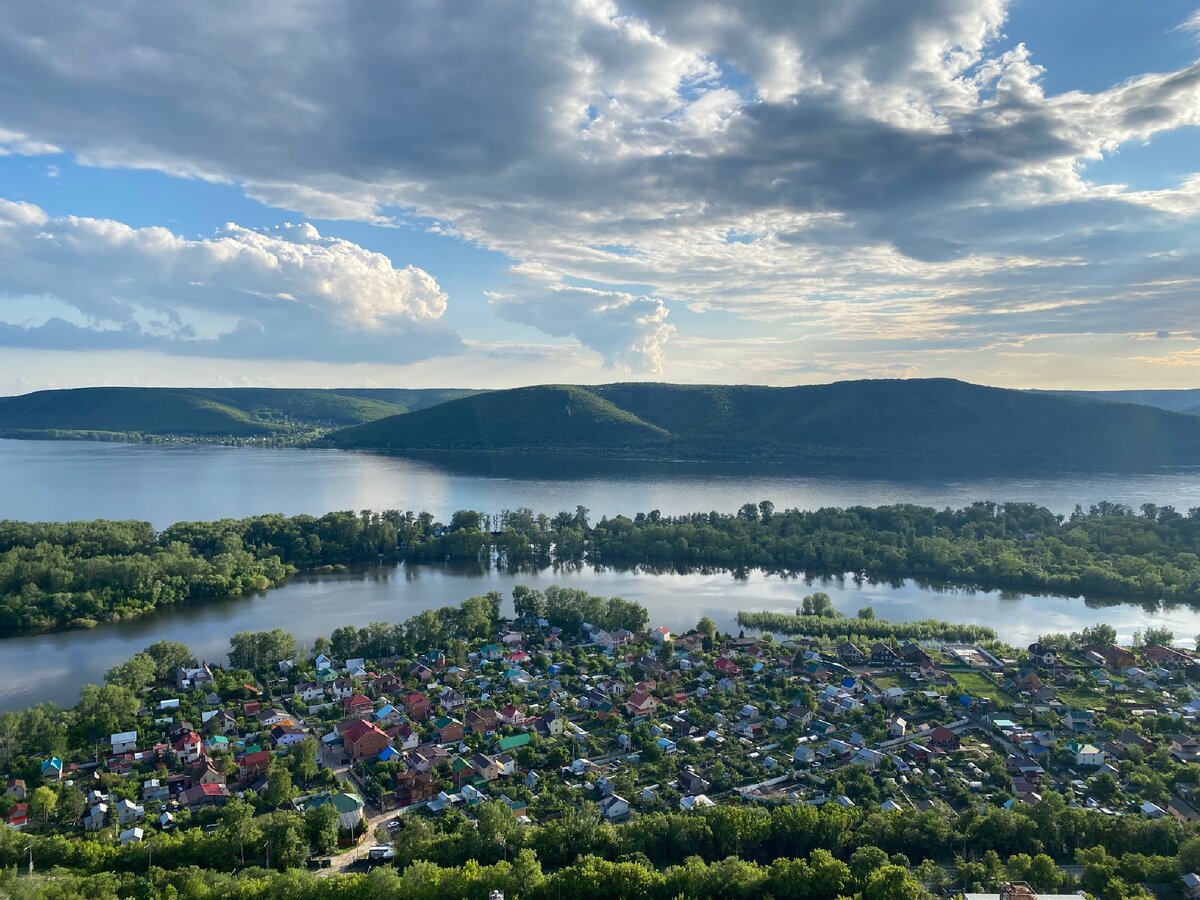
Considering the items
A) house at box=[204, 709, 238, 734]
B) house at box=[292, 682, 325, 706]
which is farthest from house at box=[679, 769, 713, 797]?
house at box=[204, 709, 238, 734]

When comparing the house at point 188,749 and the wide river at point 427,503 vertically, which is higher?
the wide river at point 427,503

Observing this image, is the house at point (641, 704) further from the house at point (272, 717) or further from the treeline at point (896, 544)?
the treeline at point (896, 544)

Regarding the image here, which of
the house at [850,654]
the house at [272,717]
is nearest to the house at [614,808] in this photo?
the house at [272,717]

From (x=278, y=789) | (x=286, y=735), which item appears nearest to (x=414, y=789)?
(x=278, y=789)

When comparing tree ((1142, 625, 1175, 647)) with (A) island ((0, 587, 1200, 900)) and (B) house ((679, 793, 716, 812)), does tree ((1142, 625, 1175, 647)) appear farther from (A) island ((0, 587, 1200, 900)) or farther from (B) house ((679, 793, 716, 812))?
(B) house ((679, 793, 716, 812))

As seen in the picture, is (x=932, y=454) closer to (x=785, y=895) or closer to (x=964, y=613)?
(x=964, y=613)

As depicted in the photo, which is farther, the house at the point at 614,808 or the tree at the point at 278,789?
the tree at the point at 278,789
